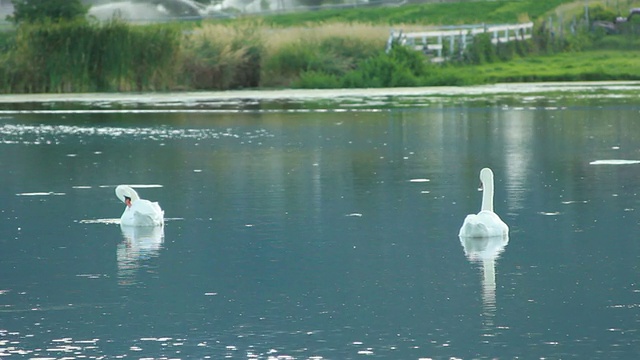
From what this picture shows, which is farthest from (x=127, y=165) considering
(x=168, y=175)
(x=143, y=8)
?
(x=143, y=8)

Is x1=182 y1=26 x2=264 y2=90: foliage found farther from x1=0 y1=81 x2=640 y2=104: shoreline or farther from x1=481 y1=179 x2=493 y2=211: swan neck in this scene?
x1=481 y1=179 x2=493 y2=211: swan neck

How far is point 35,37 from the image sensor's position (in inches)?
1421

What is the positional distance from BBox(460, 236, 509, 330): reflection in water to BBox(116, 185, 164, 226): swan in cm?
251

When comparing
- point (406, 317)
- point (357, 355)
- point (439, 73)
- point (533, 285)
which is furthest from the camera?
point (439, 73)

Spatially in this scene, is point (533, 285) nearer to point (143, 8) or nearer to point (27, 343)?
point (27, 343)

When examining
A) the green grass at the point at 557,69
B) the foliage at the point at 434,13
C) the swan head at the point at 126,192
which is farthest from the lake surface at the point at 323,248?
the foliage at the point at 434,13

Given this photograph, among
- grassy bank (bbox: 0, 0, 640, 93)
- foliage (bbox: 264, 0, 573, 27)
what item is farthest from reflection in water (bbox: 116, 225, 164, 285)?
foliage (bbox: 264, 0, 573, 27)

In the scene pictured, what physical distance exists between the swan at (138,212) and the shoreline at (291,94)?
19.9m

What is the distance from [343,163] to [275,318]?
9.36 meters

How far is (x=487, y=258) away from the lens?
10.2 meters

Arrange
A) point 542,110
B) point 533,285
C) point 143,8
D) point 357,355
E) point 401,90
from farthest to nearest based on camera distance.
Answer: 1. point 143,8
2. point 401,90
3. point 542,110
4. point 533,285
5. point 357,355

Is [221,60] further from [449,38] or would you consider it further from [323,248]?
[323,248]

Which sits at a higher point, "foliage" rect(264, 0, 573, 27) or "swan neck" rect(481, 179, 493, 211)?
"foliage" rect(264, 0, 573, 27)

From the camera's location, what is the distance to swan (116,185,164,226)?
11.9 m
